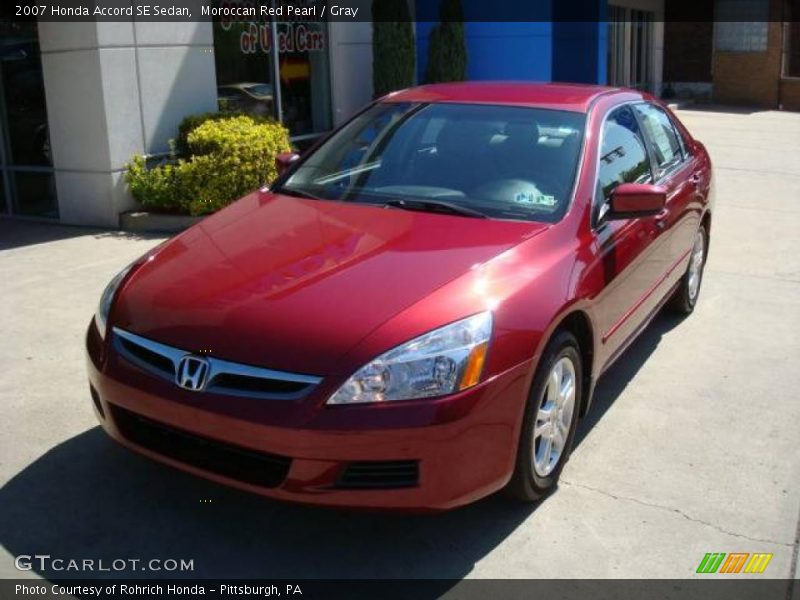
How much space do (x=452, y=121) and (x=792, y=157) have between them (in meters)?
11.2

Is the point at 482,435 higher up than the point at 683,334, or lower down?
higher up

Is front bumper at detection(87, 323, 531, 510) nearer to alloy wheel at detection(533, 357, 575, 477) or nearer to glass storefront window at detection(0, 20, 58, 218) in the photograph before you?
alloy wheel at detection(533, 357, 575, 477)

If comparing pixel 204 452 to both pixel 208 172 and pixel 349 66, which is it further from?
pixel 349 66

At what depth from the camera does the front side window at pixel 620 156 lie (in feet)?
14.1

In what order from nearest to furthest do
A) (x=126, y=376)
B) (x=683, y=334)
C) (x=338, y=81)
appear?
(x=126, y=376), (x=683, y=334), (x=338, y=81)

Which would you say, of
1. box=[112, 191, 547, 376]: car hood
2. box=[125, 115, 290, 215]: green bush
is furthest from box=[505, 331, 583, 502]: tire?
box=[125, 115, 290, 215]: green bush

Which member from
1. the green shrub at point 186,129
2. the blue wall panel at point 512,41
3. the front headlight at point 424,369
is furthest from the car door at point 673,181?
the blue wall panel at point 512,41

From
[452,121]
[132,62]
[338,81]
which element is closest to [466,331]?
[452,121]

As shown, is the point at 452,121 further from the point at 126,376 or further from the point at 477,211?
the point at 126,376

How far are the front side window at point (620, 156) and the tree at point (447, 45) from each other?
9004 millimetres

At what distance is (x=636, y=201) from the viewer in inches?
161

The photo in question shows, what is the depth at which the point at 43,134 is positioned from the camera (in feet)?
30.7

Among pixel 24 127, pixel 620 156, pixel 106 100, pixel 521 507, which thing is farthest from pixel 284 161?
pixel 24 127

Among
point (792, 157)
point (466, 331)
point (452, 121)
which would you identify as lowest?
point (792, 157)
